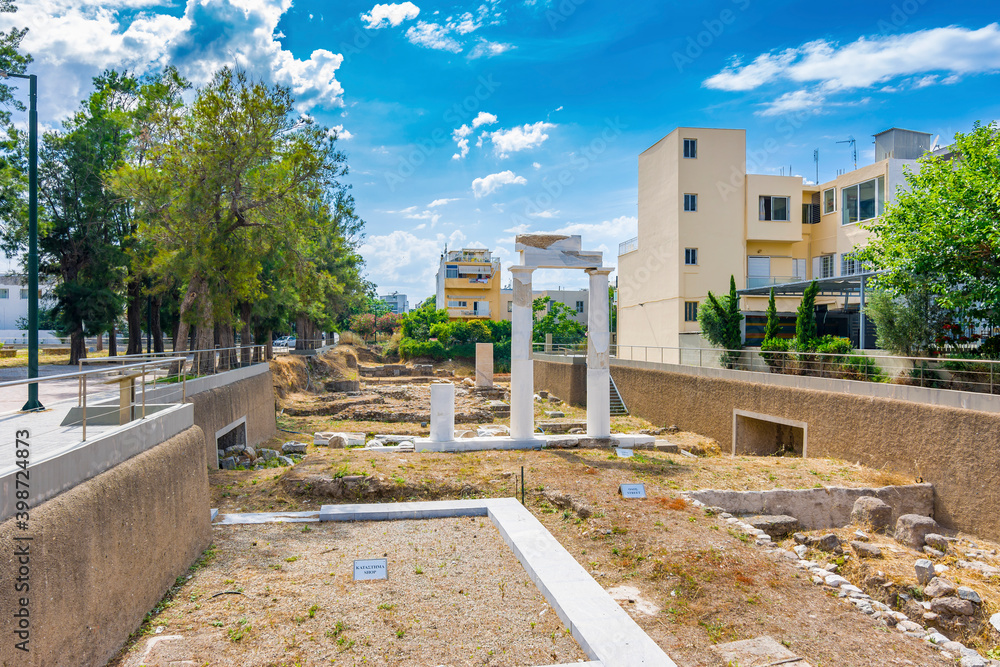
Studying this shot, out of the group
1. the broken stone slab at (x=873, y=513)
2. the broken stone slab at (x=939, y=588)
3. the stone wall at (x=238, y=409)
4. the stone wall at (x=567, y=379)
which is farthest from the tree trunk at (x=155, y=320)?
the broken stone slab at (x=939, y=588)

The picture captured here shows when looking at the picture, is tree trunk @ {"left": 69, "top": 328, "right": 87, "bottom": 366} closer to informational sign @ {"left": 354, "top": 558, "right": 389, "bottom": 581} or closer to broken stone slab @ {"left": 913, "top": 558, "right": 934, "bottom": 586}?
informational sign @ {"left": 354, "top": 558, "right": 389, "bottom": 581}

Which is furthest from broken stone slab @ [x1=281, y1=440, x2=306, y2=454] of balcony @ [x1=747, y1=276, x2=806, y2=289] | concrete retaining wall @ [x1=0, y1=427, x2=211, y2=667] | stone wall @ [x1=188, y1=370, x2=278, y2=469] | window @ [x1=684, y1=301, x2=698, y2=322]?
balcony @ [x1=747, y1=276, x2=806, y2=289]

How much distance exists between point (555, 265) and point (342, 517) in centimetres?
893

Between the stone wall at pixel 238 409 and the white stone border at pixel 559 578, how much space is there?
406 cm

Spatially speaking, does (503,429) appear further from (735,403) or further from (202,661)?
(202,661)

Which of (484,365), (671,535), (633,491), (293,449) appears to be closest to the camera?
(671,535)

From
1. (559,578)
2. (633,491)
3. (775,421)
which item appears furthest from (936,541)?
(559,578)

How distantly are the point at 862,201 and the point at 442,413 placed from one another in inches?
957

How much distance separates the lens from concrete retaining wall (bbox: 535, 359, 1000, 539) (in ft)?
37.7

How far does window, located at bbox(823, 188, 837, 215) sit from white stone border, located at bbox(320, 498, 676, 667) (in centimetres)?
2775

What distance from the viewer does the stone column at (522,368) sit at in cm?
1619

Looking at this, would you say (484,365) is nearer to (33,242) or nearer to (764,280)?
(764,280)

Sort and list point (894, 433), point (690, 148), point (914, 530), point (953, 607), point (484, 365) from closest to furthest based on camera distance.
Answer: point (953, 607) < point (914, 530) < point (894, 433) < point (690, 148) < point (484, 365)

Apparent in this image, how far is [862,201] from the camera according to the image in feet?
91.1
